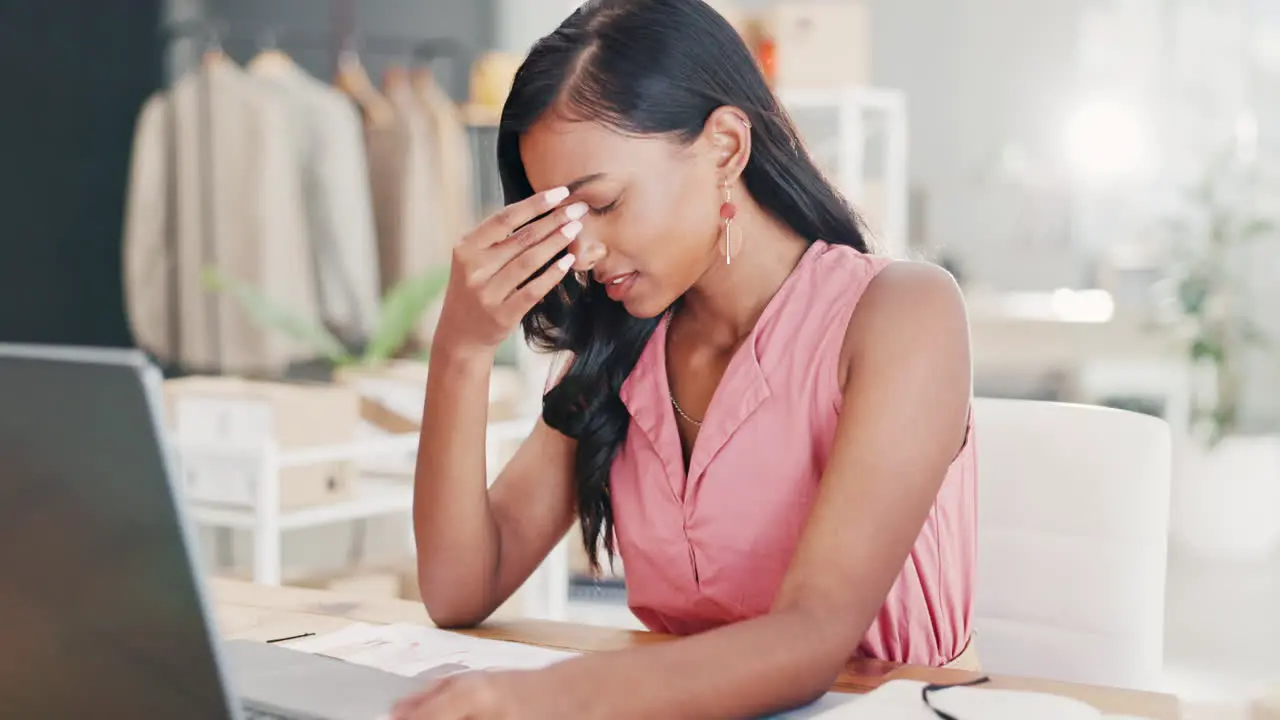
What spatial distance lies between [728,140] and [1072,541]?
0.51m

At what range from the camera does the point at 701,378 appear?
1298 mm

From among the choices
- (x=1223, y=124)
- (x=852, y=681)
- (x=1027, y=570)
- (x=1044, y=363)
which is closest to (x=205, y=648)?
(x=852, y=681)

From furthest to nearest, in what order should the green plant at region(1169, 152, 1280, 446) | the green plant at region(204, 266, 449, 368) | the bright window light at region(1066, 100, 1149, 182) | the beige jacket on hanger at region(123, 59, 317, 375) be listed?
the bright window light at region(1066, 100, 1149, 182)
the green plant at region(1169, 152, 1280, 446)
the beige jacket on hanger at region(123, 59, 317, 375)
the green plant at region(204, 266, 449, 368)

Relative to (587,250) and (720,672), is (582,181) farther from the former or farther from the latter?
(720,672)

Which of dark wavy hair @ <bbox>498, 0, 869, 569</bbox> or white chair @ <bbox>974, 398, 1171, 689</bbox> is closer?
dark wavy hair @ <bbox>498, 0, 869, 569</bbox>

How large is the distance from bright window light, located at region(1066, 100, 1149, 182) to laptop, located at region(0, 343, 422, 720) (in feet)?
18.9

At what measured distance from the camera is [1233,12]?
512cm

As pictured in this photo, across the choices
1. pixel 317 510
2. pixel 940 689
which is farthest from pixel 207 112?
pixel 940 689

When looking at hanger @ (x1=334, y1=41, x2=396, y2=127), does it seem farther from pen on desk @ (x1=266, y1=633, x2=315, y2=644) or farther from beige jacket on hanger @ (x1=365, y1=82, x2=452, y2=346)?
pen on desk @ (x1=266, y1=633, x2=315, y2=644)

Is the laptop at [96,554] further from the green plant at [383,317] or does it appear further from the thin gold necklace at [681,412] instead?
the green plant at [383,317]

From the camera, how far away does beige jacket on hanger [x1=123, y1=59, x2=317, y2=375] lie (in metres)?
3.84

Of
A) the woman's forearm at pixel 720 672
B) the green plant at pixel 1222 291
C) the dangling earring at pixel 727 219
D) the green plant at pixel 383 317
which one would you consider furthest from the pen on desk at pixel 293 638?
the green plant at pixel 1222 291

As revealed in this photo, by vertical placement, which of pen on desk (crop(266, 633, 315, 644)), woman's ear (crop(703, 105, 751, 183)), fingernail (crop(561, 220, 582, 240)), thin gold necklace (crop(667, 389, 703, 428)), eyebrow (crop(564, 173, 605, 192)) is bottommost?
pen on desk (crop(266, 633, 315, 644))

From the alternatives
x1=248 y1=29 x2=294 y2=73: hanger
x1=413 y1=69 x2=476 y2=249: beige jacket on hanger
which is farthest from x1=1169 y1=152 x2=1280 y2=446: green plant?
x1=248 y1=29 x2=294 y2=73: hanger
